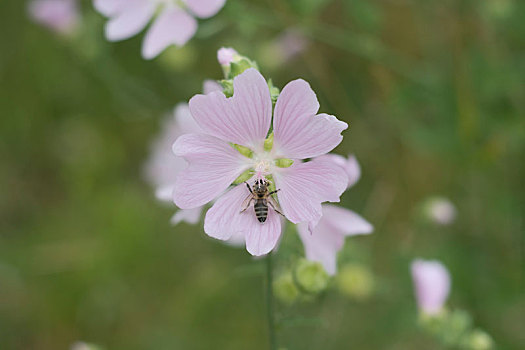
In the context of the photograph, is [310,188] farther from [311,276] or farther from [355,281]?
[355,281]

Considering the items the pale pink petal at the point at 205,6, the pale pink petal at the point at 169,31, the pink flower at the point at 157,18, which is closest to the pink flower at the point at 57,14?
the pink flower at the point at 157,18

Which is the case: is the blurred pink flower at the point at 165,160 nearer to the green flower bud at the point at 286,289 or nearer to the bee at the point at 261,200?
the green flower bud at the point at 286,289

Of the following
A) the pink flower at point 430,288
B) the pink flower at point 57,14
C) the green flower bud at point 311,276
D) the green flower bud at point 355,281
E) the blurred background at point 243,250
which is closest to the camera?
the green flower bud at point 311,276

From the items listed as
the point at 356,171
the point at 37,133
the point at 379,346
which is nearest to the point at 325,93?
the point at 379,346

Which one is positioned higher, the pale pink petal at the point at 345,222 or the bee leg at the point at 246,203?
the pale pink petal at the point at 345,222

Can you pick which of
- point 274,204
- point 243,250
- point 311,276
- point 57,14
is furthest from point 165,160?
point 274,204

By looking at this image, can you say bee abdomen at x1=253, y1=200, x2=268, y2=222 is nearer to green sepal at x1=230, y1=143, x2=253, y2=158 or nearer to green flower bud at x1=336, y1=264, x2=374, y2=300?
green sepal at x1=230, y1=143, x2=253, y2=158
